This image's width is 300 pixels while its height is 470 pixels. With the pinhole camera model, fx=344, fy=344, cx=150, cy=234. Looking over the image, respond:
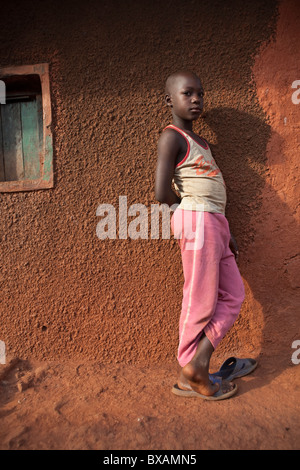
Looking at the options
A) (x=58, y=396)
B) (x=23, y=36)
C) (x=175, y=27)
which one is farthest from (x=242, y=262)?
(x=23, y=36)

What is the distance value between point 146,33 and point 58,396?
7.02 ft

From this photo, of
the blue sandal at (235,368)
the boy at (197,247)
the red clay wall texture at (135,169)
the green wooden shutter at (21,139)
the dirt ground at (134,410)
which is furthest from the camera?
the green wooden shutter at (21,139)

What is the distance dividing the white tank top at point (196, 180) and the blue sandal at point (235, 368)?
86 centimetres

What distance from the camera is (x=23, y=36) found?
7.12 feet

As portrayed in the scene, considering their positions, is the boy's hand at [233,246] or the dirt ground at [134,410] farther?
the boy's hand at [233,246]

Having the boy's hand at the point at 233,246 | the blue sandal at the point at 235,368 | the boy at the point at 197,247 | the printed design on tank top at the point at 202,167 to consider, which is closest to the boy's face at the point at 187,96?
the boy at the point at 197,247

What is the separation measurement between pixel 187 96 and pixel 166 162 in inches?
15.1

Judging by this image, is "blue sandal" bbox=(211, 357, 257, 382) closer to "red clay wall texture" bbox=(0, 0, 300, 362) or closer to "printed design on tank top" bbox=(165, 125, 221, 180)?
"red clay wall texture" bbox=(0, 0, 300, 362)

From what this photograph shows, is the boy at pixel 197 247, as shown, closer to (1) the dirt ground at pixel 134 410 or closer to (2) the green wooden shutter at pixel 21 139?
(1) the dirt ground at pixel 134 410

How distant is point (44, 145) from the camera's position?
7.03 ft

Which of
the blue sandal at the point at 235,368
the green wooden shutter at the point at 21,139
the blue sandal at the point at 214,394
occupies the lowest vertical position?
the blue sandal at the point at 214,394

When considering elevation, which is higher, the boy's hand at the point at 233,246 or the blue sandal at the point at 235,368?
the boy's hand at the point at 233,246

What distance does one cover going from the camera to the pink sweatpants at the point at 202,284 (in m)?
1.73

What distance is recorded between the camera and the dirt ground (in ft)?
4.78
